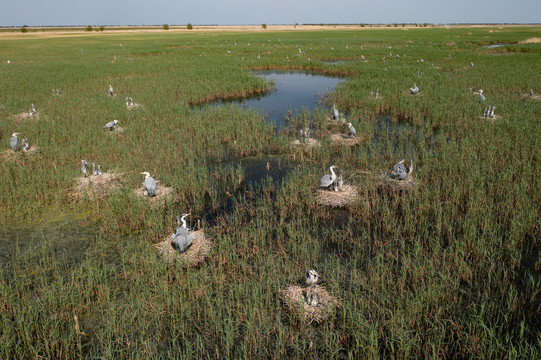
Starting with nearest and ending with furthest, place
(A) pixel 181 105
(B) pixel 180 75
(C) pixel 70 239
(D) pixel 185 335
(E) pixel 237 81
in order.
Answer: (D) pixel 185 335
(C) pixel 70 239
(A) pixel 181 105
(E) pixel 237 81
(B) pixel 180 75

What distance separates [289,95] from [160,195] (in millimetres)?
14983

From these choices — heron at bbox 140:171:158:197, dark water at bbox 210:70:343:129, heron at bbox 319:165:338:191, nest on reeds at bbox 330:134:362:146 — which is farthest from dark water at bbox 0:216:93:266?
dark water at bbox 210:70:343:129

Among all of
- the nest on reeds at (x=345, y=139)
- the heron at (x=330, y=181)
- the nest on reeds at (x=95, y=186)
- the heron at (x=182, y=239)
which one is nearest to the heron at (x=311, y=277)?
the heron at (x=182, y=239)

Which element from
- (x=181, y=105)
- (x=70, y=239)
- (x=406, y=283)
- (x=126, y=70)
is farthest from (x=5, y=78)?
(x=406, y=283)

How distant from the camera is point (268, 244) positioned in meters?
6.80

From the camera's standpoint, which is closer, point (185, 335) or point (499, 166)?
point (185, 335)

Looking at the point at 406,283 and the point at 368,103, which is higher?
the point at 368,103

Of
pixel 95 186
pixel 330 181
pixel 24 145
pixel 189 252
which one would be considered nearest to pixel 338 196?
pixel 330 181

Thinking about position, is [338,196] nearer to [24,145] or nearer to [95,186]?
[95,186]

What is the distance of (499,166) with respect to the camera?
942 centimetres

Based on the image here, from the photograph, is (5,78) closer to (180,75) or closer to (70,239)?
(180,75)

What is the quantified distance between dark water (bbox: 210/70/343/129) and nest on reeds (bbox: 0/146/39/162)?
9.23 meters

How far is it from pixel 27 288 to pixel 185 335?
3019 millimetres

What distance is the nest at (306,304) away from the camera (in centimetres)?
484
